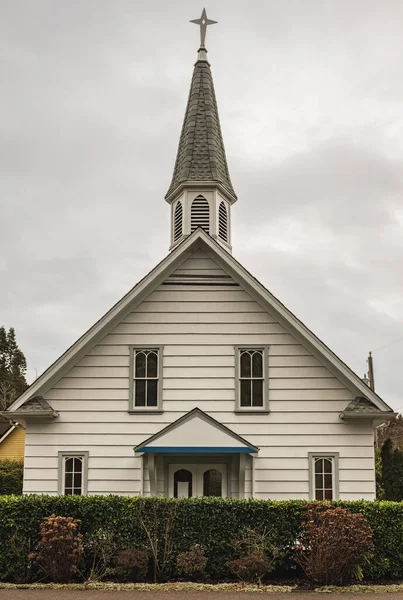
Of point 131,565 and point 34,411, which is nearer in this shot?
point 131,565

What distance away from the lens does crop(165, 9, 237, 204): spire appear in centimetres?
2026

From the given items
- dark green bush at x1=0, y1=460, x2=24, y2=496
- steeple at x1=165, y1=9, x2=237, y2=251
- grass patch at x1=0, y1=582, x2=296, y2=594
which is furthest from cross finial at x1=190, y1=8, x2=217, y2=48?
dark green bush at x1=0, y1=460, x2=24, y2=496

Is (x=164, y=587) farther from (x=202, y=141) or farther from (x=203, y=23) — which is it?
(x=203, y=23)

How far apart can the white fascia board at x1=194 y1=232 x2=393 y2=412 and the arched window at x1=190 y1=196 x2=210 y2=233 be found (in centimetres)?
253

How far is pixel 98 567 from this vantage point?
13.4 metres

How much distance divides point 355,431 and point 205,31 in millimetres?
13252

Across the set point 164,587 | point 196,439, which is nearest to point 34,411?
point 196,439

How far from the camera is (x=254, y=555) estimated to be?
1302cm

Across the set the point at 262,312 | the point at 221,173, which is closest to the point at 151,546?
the point at 262,312

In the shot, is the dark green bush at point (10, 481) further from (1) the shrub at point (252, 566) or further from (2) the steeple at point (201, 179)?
(1) the shrub at point (252, 566)

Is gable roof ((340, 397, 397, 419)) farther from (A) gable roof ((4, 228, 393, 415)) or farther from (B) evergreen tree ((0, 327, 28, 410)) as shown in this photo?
(B) evergreen tree ((0, 327, 28, 410))

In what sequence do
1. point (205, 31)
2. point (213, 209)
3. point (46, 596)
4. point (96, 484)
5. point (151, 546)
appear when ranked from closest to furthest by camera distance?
point (46, 596)
point (151, 546)
point (96, 484)
point (213, 209)
point (205, 31)

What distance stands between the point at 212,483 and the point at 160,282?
486 cm

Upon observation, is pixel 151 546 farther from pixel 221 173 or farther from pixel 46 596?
pixel 221 173
